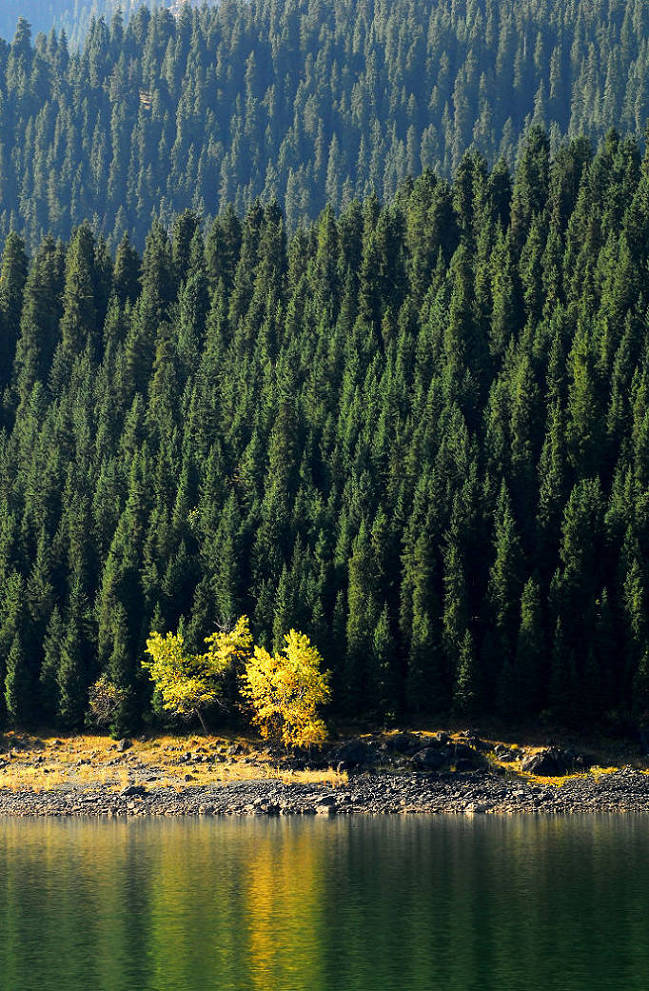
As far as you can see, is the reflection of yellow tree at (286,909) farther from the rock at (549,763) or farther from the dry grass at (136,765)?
the rock at (549,763)

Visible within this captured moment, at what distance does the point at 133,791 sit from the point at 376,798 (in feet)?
71.0

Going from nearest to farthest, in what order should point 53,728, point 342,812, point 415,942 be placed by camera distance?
point 415,942 → point 342,812 → point 53,728

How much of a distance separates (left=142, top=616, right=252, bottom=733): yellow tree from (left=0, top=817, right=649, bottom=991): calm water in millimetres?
28706

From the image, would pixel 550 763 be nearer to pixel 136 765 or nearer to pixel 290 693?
pixel 290 693

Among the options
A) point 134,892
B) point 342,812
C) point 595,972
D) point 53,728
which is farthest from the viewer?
point 53,728

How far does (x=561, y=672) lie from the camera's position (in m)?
132

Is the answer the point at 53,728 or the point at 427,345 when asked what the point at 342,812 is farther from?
the point at 427,345

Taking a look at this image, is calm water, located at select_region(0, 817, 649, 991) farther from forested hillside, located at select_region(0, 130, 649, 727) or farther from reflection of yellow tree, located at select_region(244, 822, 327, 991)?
forested hillside, located at select_region(0, 130, 649, 727)

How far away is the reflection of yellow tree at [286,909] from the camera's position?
6081 centimetres

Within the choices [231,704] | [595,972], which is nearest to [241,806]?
[231,704]

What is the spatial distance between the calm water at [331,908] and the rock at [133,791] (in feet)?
54.2

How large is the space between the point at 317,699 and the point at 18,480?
2258 inches

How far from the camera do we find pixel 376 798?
388 ft

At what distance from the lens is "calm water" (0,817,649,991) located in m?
60.9
